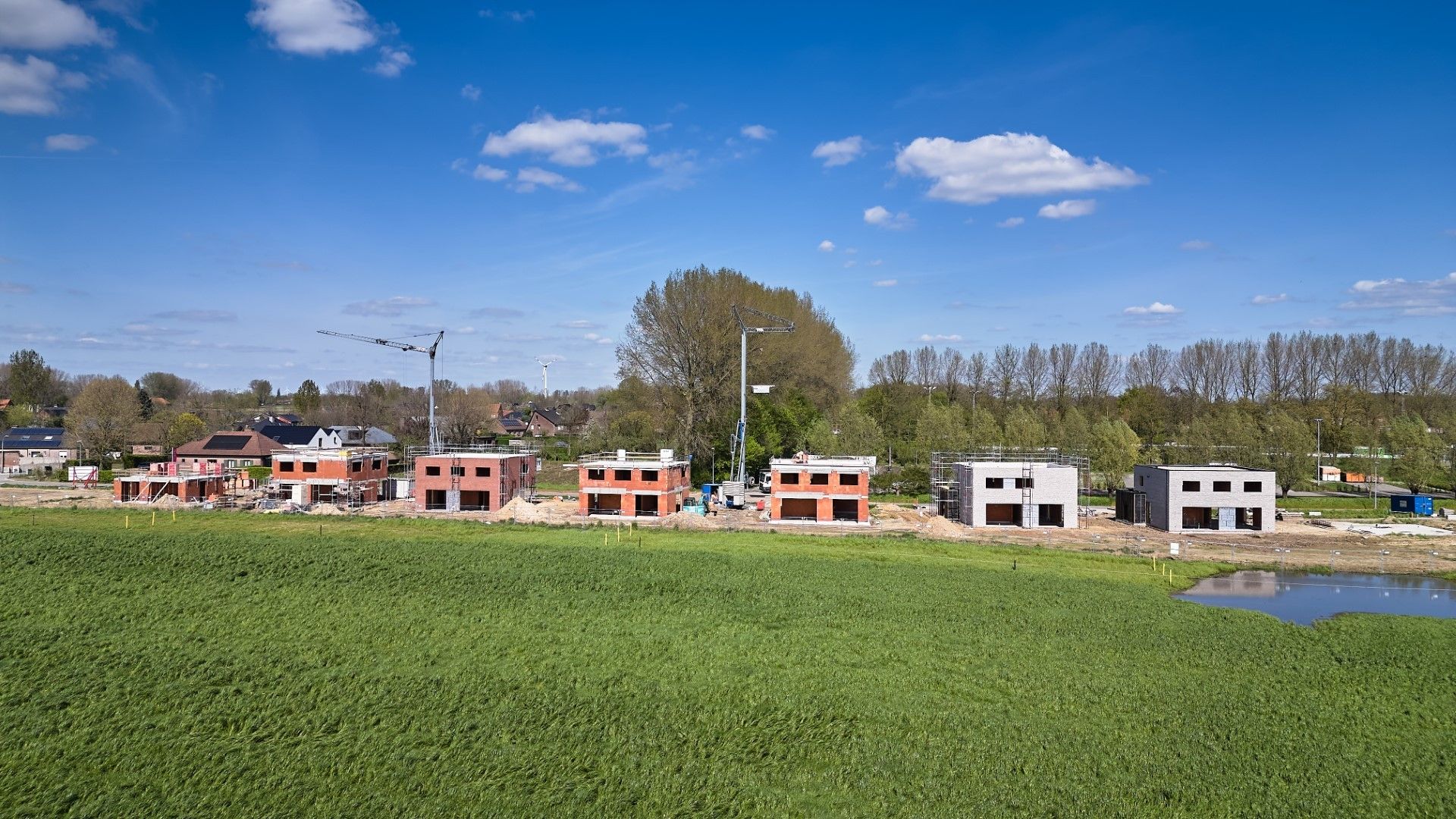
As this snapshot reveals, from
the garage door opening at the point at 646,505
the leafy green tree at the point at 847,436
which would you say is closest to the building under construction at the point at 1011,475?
the leafy green tree at the point at 847,436

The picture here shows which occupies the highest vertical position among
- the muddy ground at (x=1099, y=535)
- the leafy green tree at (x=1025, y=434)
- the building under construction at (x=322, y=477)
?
the leafy green tree at (x=1025, y=434)

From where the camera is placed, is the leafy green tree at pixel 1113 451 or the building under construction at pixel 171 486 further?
the leafy green tree at pixel 1113 451

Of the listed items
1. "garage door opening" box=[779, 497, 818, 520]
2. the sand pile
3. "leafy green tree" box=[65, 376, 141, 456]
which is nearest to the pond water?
"garage door opening" box=[779, 497, 818, 520]

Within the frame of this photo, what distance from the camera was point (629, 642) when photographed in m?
21.5

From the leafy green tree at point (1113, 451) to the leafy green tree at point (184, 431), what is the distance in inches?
3020

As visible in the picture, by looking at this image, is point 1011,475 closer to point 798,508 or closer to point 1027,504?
point 1027,504

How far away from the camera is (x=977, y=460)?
182ft

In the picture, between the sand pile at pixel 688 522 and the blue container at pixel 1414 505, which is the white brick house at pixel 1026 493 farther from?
the blue container at pixel 1414 505

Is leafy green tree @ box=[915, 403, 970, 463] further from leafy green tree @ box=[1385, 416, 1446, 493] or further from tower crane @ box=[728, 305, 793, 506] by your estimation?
leafy green tree @ box=[1385, 416, 1446, 493]

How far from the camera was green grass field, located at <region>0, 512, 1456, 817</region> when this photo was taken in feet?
46.3

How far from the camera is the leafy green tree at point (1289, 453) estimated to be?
54.2m

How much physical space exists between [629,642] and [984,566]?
15748 mm

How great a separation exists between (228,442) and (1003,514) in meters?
64.1

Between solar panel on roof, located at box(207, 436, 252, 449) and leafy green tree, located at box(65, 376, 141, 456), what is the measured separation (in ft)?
23.1
